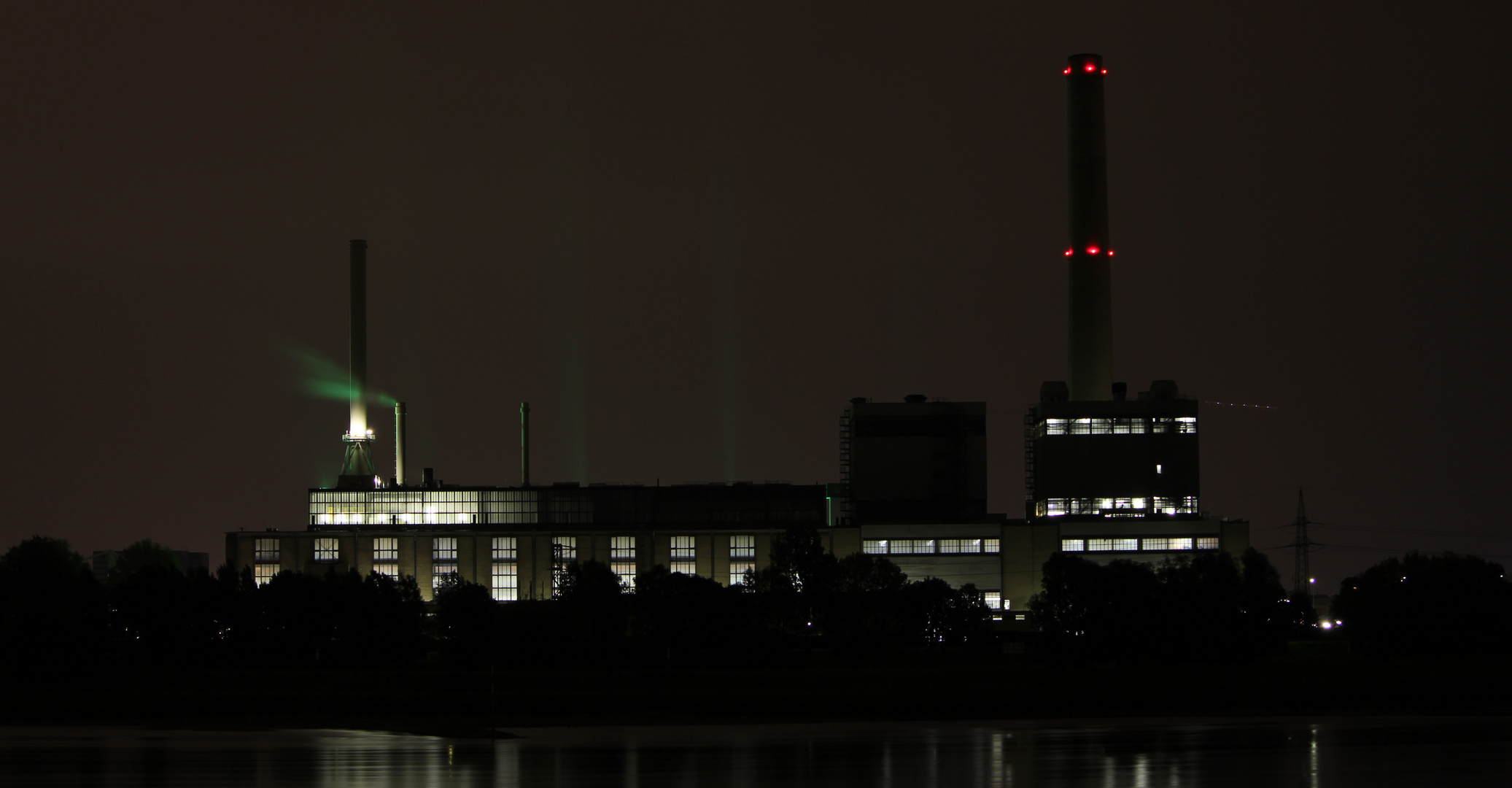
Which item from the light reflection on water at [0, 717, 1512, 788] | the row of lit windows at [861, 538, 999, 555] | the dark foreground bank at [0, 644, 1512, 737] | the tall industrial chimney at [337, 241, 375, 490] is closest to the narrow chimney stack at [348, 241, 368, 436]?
the tall industrial chimney at [337, 241, 375, 490]

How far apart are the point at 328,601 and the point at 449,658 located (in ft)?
31.2

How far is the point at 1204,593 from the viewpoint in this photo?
108 metres

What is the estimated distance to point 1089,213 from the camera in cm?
16138

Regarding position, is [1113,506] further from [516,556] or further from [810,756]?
[810,756]

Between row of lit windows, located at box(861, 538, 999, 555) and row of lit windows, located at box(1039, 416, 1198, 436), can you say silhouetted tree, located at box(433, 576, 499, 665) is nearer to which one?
row of lit windows, located at box(861, 538, 999, 555)

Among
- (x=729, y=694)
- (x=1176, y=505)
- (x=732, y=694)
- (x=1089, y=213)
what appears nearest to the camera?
(x=729, y=694)

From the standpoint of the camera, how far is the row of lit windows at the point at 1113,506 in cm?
16675

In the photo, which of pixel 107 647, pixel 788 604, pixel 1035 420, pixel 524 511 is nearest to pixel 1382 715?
pixel 788 604

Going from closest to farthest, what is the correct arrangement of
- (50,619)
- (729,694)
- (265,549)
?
(729,694), (50,619), (265,549)

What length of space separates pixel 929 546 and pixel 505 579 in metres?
39.2

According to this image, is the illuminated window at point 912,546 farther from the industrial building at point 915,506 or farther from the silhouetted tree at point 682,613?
the silhouetted tree at point 682,613

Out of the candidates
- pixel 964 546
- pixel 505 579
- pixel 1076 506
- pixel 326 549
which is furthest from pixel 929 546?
pixel 326 549

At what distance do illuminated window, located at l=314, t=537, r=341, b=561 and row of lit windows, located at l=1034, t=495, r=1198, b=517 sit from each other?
65847 mm

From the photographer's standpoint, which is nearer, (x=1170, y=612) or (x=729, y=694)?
(x=729, y=694)
